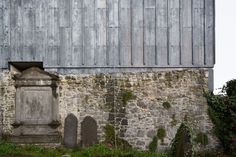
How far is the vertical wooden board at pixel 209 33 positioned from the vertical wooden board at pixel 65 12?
182 inches

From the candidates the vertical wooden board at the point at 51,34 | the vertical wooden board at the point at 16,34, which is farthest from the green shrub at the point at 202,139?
the vertical wooden board at the point at 16,34

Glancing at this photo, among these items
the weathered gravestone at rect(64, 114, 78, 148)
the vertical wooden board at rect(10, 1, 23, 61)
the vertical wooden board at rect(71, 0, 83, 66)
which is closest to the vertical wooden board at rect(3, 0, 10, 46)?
the vertical wooden board at rect(10, 1, 23, 61)

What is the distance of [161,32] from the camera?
49.8 ft

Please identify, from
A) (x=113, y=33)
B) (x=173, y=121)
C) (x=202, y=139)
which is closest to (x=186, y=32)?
(x=113, y=33)

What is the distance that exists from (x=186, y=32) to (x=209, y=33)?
771mm

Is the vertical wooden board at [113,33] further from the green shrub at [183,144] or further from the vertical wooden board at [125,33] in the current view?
the green shrub at [183,144]

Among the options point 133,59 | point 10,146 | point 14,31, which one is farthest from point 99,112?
point 14,31

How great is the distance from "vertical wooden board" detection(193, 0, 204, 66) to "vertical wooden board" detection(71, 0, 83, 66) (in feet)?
12.5

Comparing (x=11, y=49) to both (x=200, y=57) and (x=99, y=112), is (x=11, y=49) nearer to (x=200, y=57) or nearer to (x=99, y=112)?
(x=99, y=112)

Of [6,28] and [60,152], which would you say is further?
[6,28]

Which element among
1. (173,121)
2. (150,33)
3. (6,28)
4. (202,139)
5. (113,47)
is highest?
(6,28)

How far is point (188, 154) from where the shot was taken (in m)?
12.7

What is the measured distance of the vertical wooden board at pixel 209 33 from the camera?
1512cm

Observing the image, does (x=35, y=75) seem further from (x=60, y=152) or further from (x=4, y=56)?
(x=60, y=152)
